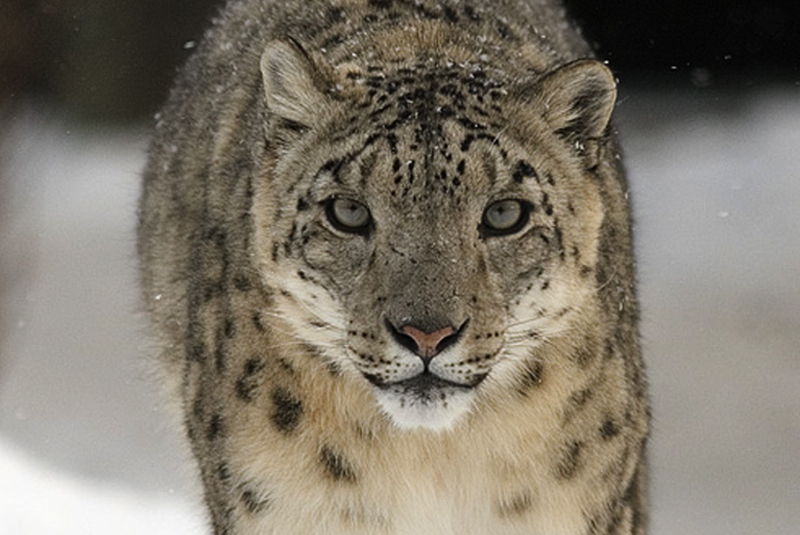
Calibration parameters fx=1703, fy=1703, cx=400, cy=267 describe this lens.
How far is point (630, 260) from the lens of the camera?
5578 millimetres

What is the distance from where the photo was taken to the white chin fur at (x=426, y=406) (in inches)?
174

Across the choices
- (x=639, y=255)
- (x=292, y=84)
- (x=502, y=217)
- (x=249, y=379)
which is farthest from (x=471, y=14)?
(x=639, y=255)

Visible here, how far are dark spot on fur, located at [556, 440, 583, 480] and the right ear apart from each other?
123 cm

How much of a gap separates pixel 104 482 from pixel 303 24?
498cm

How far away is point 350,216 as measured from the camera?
4555 millimetres

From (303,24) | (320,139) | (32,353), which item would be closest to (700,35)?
(32,353)

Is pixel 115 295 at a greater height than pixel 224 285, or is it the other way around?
pixel 224 285

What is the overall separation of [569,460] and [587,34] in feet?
35.3

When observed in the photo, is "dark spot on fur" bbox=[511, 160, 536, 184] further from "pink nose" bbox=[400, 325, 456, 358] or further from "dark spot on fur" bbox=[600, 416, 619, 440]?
"dark spot on fur" bbox=[600, 416, 619, 440]

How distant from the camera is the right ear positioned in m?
4.76

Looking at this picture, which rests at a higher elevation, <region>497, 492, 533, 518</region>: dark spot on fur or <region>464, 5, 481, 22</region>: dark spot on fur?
<region>464, 5, 481, 22</region>: dark spot on fur

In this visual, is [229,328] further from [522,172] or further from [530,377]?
[522,172]

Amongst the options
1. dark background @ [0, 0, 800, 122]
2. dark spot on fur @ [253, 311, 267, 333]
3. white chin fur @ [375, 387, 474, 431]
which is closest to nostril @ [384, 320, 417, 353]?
white chin fur @ [375, 387, 474, 431]

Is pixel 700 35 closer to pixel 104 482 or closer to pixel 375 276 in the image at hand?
pixel 104 482
